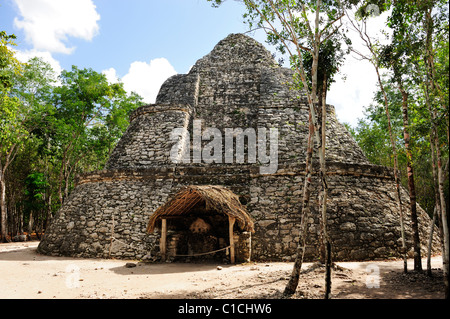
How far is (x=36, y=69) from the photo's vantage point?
1451 cm

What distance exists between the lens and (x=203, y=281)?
17.1ft

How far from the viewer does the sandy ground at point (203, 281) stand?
14.0 feet

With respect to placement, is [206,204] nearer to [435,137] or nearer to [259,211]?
[259,211]

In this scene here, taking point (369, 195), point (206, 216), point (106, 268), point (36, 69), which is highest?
point (36, 69)

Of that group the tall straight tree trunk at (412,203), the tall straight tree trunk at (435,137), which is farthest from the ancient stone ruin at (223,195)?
the tall straight tree trunk at (435,137)

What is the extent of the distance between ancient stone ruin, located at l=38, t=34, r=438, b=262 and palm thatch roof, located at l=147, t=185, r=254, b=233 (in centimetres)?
3

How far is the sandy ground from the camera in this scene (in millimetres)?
4273

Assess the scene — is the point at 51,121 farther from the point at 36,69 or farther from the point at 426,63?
the point at 426,63

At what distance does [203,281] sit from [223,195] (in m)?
2.20

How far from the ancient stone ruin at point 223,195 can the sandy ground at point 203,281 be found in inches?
29.4

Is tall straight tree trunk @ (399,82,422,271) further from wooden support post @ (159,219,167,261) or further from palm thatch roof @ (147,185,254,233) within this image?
wooden support post @ (159,219,167,261)

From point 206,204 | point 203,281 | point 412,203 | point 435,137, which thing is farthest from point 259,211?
point 435,137

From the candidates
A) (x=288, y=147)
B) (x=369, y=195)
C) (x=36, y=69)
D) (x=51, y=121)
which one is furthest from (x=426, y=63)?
(x=36, y=69)
